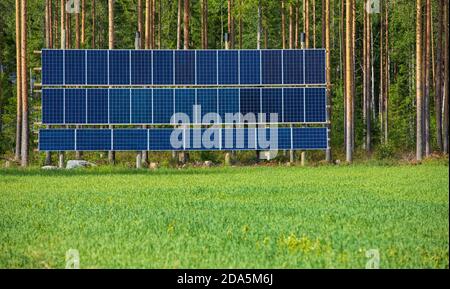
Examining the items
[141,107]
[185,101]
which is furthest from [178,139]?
[141,107]

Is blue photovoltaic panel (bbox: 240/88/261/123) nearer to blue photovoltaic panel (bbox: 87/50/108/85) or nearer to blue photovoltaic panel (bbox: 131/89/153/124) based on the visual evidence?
blue photovoltaic panel (bbox: 131/89/153/124)

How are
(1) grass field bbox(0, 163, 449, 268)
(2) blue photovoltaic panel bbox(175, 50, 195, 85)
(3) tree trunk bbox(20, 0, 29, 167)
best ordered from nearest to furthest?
(1) grass field bbox(0, 163, 449, 268) < (2) blue photovoltaic panel bbox(175, 50, 195, 85) < (3) tree trunk bbox(20, 0, 29, 167)

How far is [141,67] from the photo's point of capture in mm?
39125

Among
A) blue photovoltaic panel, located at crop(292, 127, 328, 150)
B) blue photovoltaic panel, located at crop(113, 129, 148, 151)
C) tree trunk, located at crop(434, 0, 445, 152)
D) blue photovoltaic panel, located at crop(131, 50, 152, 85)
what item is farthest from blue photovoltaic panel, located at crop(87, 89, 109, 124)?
tree trunk, located at crop(434, 0, 445, 152)

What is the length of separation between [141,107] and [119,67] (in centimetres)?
170

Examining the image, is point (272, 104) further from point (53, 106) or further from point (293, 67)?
point (53, 106)

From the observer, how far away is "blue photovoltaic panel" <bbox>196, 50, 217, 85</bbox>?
39094 mm

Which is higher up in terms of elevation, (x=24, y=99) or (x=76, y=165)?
(x=24, y=99)

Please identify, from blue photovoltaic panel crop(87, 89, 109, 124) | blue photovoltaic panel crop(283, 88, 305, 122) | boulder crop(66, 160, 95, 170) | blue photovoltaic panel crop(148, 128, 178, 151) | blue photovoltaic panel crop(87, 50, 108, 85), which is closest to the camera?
blue photovoltaic panel crop(148, 128, 178, 151)

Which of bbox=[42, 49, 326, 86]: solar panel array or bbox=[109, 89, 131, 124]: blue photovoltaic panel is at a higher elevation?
bbox=[42, 49, 326, 86]: solar panel array

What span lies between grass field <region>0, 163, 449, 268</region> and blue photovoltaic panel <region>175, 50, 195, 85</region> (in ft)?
24.3

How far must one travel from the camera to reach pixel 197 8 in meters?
70.2

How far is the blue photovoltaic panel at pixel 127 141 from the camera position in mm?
38438

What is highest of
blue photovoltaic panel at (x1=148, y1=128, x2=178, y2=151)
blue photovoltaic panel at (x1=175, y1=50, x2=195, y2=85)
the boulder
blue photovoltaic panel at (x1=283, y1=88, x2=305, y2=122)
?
blue photovoltaic panel at (x1=175, y1=50, x2=195, y2=85)
